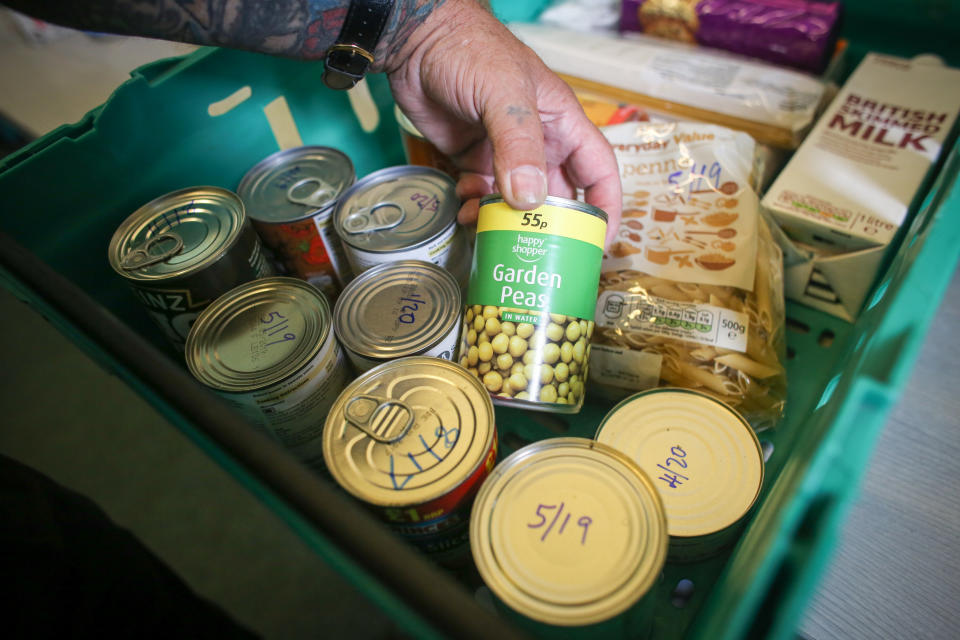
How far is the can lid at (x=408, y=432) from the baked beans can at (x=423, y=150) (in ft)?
2.00

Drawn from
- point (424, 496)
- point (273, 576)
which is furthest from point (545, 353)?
point (273, 576)

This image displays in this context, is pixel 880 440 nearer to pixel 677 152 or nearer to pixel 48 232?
pixel 677 152

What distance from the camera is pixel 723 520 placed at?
73 centimetres

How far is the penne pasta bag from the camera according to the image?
93 cm

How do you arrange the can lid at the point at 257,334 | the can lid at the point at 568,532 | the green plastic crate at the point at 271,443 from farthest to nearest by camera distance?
the can lid at the point at 257,334, the can lid at the point at 568,532, the green plastic crate at the point at 271,443

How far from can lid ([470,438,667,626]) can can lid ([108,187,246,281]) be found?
1.86 feet

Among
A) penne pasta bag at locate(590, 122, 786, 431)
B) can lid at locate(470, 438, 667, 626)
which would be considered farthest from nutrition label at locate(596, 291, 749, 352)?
can lid at locate(470, 438, 667, 626)

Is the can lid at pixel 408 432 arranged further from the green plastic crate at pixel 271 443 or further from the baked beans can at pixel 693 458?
the baked beans can at pixel 693 458

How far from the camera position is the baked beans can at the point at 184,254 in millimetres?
855

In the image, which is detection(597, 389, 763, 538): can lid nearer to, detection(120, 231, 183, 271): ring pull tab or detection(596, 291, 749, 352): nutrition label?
detection(596, 291, 749, 352): nutrition label

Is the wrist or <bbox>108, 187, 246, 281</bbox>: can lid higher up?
the wrist

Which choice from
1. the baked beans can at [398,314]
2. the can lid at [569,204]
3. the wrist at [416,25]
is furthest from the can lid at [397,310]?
the wrist at [416,25]

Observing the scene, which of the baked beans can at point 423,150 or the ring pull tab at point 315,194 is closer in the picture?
the ring pull tab at point 315,194

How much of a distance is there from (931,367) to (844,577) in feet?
1.75
